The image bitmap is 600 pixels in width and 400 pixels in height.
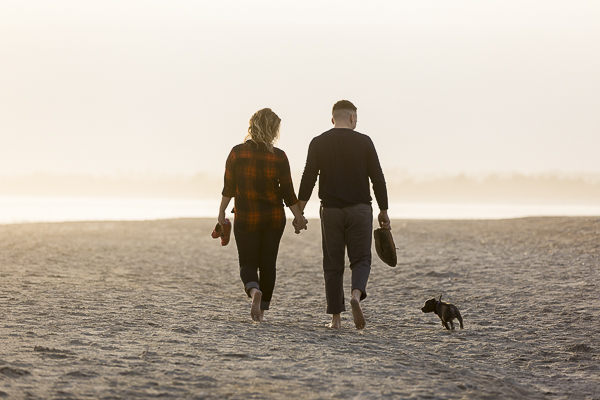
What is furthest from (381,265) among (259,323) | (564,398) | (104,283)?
(564,398)

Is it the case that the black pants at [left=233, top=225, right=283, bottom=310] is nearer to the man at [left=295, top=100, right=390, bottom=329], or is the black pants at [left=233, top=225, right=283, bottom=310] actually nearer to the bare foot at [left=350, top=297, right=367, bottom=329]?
the man at [left=295, top=100, right=390, bottom=329]

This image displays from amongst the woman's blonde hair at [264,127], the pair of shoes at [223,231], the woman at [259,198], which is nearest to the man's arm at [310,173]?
the woman at [259,198]

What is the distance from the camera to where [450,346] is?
611 centimetres

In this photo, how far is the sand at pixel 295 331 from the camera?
4230 mm

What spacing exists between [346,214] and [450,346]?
1.60 m

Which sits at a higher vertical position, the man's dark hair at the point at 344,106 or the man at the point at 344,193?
the man's dark hair at the point at 344,106

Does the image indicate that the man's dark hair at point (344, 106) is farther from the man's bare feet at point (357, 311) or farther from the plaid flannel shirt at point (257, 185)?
the man's bare feet at point (357, 311)

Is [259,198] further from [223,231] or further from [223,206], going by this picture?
[223,231]

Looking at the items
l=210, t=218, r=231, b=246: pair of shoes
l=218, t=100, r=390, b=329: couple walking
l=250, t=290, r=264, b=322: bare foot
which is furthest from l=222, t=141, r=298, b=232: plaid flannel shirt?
l=250, t=290, r=264, b=322: bare foot

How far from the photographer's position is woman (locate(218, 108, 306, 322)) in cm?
649

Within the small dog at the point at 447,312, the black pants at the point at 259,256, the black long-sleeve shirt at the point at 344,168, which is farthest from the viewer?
the small dog at the point at 447,312

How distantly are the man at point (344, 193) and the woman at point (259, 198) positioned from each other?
27cm

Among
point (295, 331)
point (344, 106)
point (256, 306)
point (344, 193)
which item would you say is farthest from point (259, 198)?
point (295, 331)

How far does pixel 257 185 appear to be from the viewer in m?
6.54
